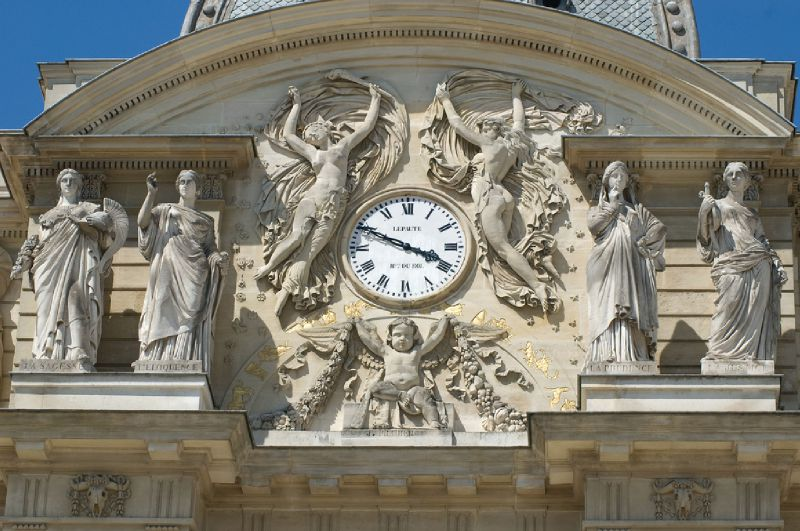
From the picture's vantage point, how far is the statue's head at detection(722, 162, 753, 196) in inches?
893

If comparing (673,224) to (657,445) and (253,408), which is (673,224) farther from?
(253,408)

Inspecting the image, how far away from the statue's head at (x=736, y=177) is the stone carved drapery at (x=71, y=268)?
5.53 meters

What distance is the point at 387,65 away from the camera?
24172 millimetres

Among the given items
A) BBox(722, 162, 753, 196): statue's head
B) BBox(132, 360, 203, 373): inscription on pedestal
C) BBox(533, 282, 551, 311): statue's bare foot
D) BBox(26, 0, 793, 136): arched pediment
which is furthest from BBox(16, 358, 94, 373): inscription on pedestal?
BBox(722, 162, 753, 196): statue's head

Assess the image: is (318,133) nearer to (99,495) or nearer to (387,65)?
(387,65)

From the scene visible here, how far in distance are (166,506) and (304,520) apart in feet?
4.22

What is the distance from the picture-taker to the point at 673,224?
23359 mm

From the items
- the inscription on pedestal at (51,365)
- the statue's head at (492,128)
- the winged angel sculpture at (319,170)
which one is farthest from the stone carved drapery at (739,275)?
the inscription on pedestal at (51,365)

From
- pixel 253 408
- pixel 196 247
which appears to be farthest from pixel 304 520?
pixel 196 247

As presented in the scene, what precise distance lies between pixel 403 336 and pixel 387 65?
300cm

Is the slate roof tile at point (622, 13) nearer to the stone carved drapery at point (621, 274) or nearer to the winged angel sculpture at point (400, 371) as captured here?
the stone carved drapery at point (621, 274)

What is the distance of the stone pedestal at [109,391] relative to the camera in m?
21.6

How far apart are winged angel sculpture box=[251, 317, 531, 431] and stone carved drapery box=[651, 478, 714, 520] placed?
1559 millimetres

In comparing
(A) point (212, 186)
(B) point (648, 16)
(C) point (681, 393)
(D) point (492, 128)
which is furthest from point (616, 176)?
(B) point (648, 16)
